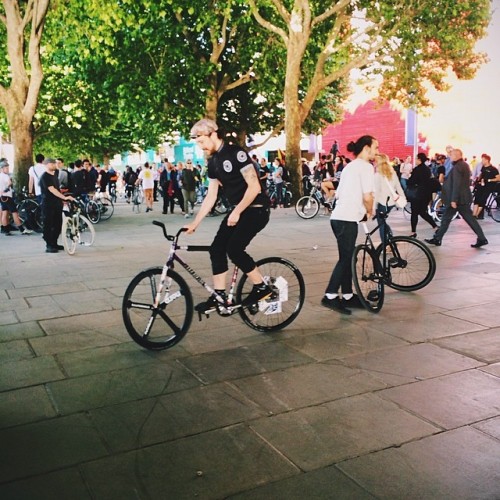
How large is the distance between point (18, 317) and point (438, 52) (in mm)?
19979

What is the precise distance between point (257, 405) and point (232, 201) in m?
1.95

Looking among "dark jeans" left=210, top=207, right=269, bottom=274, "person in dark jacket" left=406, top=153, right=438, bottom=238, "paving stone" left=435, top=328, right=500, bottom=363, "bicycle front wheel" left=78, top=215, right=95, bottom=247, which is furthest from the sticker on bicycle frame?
"person in dark jacket" left=406, top=153, right=438, bottom=238

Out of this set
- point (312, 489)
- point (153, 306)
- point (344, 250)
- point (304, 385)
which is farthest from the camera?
point (344, 250)

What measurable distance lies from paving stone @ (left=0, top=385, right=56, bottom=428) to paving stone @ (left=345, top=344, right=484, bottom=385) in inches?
90.1

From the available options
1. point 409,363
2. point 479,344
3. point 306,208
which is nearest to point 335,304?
point 479,344

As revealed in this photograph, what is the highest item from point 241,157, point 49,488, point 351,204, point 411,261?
point 241,157

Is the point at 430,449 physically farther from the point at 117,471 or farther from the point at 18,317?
the point at 18,317

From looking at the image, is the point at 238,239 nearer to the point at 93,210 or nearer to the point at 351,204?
the point at 351,204

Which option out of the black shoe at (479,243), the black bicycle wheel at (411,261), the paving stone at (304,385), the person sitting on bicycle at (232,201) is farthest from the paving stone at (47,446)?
the black shoe at (479,243)

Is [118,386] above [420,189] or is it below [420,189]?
below

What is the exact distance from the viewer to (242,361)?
180 inches

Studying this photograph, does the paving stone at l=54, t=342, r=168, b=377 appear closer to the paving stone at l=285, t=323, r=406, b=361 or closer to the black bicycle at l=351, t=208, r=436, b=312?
the paving stone at l=285, t=323, r=406, b=361

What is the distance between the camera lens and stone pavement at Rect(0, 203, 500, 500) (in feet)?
9.25

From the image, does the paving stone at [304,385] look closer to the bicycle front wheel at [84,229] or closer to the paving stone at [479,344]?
the paving stone at [479,344]
